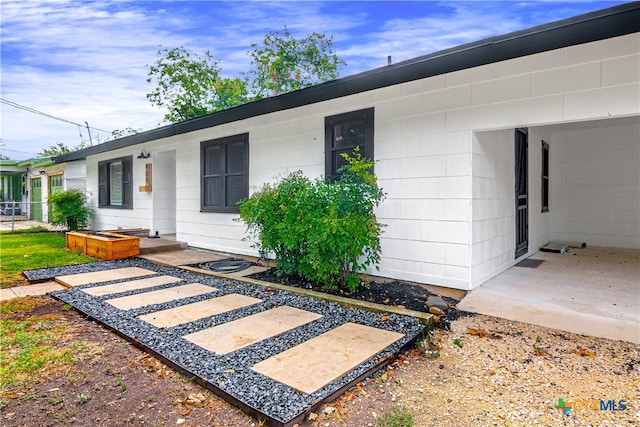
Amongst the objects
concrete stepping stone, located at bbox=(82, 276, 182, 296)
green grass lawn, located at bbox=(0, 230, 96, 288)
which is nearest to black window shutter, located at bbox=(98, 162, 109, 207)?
green grass lawn, located at bbox=(0, 230, 96, 288)

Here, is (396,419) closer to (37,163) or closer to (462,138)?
(462,138)

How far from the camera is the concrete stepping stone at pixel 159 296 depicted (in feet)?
12.5

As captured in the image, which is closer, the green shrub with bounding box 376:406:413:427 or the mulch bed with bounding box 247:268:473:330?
the green shrub with bounding box 376:406:413:427

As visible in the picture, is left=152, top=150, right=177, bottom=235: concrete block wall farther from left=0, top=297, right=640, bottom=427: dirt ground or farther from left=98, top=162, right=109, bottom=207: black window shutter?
left=0, top=297, right=640, bottom=427: dirt ground

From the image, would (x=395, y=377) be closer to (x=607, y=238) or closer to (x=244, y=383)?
(x=244, y=383)

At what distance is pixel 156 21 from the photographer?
716 cm

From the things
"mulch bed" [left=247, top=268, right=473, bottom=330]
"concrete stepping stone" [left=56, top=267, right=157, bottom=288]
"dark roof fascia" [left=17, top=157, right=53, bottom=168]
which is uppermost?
"dark roof fascia" [left=17, top=157, right=53, bottom=168]

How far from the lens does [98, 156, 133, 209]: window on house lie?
9578 millimetres

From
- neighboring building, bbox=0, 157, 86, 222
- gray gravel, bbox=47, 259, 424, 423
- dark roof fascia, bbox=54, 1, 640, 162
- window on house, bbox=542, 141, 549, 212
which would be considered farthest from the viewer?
neighboring building, bbox=0, 157, 86, 222

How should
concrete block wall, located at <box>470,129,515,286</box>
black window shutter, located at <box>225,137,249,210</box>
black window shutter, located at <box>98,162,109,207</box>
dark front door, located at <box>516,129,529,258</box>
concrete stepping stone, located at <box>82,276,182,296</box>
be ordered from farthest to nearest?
black window shutter, located at <box>98,162,109,207</box> < black window shutter, located at <box>225,137,249,210</box> < dark front door, located at <box>516,129,529,258</box> < concrete stepping stone, located at <box>82,276,182,296</box> < concrete block wall, located at <box>470,129,515,286</box>

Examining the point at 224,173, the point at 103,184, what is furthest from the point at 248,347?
the point at 103,184

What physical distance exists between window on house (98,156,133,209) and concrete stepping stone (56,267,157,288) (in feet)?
14.5

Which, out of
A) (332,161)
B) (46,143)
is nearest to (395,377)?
(332,161)

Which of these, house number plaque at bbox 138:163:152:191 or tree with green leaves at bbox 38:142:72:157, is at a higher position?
tree with green leaves at bbox 38:142:72:157
